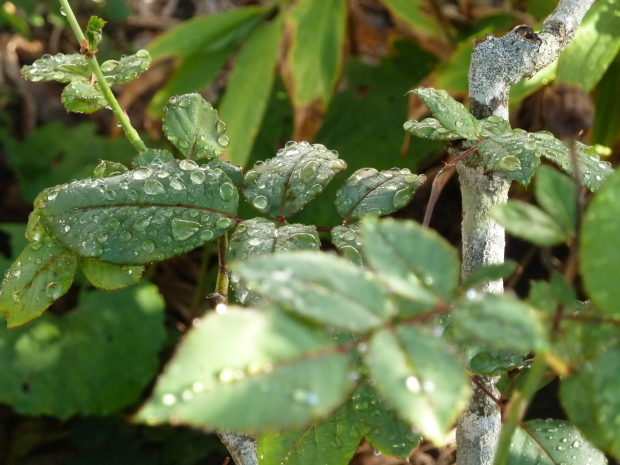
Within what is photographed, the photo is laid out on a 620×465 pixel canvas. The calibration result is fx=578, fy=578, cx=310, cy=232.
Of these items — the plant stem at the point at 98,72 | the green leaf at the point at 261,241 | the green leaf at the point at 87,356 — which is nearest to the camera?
the green leaf at the point at 261,241

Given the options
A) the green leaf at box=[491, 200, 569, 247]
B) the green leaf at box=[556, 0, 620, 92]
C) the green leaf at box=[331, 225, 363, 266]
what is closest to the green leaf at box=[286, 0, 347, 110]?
the green leaf at box=[556, 0, 620, 92]

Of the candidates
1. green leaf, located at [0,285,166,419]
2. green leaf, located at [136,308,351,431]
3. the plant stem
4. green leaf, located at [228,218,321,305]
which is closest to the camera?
green leaf, located at [136,308,351,431]

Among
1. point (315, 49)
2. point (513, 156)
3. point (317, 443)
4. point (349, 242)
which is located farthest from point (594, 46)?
point (317, 443)

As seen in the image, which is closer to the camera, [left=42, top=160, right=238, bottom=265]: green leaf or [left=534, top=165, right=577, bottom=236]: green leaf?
[left=534, top=165, right=577, bottom=236]: green leaf

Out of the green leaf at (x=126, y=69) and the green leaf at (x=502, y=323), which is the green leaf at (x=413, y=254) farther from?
the green leaf at (x=126, y=69)

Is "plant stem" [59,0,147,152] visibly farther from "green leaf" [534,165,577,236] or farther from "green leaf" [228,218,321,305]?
"green leaf" [534,165,577,236]

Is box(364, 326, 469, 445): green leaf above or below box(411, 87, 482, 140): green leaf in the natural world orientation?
above

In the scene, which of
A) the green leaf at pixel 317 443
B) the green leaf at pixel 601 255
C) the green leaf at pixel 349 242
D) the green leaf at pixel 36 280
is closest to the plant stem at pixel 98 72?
the green leaf at pixel 36 280
